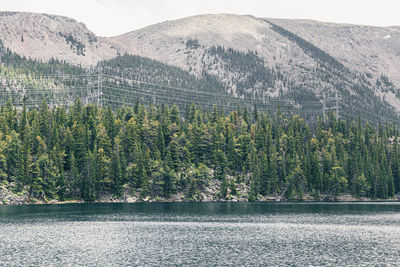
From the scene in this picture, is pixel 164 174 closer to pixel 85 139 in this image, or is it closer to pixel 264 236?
pixel 85 139

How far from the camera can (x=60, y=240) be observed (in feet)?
269

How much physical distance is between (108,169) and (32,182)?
93.1ft

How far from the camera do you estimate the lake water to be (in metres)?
65.5

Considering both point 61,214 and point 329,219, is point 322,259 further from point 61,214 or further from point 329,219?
point 61,214

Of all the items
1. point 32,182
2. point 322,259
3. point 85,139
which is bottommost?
point 322,259

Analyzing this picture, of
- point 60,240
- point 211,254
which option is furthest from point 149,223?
point 211,254

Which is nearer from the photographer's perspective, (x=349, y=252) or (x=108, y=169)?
(x=349, y=252)

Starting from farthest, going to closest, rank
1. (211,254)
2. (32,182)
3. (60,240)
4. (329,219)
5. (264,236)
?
(32,182), (329,219), (264,236), (60,240), (211,254)

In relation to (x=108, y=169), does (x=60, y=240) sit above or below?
below

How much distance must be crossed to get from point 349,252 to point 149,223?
49454 millimetres

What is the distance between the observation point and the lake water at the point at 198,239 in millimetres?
Answer: 65500

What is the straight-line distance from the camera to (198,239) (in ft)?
277

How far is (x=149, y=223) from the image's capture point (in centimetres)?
10762

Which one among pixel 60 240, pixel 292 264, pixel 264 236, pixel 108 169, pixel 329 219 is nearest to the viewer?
pixel 292 264
